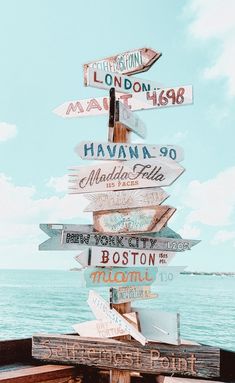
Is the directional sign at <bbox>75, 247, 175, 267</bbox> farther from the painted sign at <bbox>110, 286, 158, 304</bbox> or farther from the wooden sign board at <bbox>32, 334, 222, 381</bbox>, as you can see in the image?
the wooden sign board at <bbox>32, 334, 222, 381</bbox>

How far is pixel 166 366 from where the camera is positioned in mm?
3299

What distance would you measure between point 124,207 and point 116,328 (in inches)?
36.5

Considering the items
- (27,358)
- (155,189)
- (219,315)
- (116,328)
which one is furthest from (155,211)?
(219,315)

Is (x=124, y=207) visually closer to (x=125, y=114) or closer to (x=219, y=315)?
Result: (x=125, y=114)

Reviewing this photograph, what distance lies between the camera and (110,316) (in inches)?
134

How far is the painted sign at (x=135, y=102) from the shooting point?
3.65 meters

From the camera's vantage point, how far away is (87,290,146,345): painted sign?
10.6 feet

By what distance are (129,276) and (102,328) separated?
0.49 metres

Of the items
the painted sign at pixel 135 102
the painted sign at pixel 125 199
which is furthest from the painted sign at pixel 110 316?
the painted sign at pixel 135 102

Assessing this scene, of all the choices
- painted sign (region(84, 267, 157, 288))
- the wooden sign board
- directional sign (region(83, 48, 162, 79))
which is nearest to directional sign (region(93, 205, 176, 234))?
painted sign (region(84, 267, 157, 288))

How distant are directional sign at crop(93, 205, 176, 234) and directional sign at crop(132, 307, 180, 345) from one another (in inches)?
25.1

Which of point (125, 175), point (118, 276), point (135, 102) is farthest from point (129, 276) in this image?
point (135, 102)

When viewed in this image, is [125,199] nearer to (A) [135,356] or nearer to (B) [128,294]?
(B) [128,294]

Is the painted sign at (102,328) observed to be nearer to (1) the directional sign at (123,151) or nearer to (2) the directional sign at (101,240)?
(2) the directional sign at (101,240)
